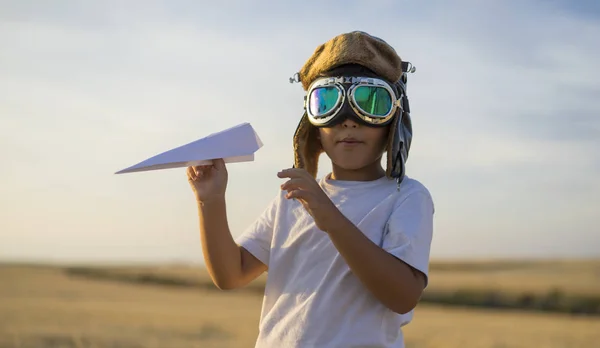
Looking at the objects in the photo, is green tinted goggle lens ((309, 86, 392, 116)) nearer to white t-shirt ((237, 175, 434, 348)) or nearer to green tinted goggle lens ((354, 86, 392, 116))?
green tinted goggle lens ((354, 86, 392, 116))

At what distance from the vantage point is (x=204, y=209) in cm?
313

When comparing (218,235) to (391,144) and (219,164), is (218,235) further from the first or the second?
(391,144)

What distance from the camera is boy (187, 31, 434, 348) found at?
2.84 m

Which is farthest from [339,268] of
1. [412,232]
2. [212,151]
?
[212,151]

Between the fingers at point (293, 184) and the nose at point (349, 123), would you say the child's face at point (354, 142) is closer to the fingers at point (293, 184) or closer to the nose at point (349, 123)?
the nose at point (349, 123)

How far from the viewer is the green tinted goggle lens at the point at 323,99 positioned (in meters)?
3.16

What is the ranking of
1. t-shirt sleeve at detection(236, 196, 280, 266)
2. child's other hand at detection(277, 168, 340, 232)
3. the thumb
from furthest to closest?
t-shirt sleeve at detection(236, 196, 280, 266) → the thumb → child's other hand at detection(277, 168, 340, 232)

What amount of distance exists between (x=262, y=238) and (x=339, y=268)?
45 centimetres

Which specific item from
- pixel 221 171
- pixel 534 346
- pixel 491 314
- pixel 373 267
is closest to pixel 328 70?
pixel 221 171

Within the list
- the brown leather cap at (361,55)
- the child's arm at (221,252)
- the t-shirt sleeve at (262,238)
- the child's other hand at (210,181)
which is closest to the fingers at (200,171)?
the child's other hand at (210,181)

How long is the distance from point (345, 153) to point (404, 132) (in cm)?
26

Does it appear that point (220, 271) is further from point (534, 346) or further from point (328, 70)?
point (534, 346)

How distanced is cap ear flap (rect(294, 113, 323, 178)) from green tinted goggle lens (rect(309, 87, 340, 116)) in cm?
15

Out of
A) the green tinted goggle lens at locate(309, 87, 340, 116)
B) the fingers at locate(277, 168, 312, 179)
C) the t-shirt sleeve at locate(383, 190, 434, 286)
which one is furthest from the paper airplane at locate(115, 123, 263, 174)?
the t-shirt sleeve at locate(383, 190, 434, 286)
